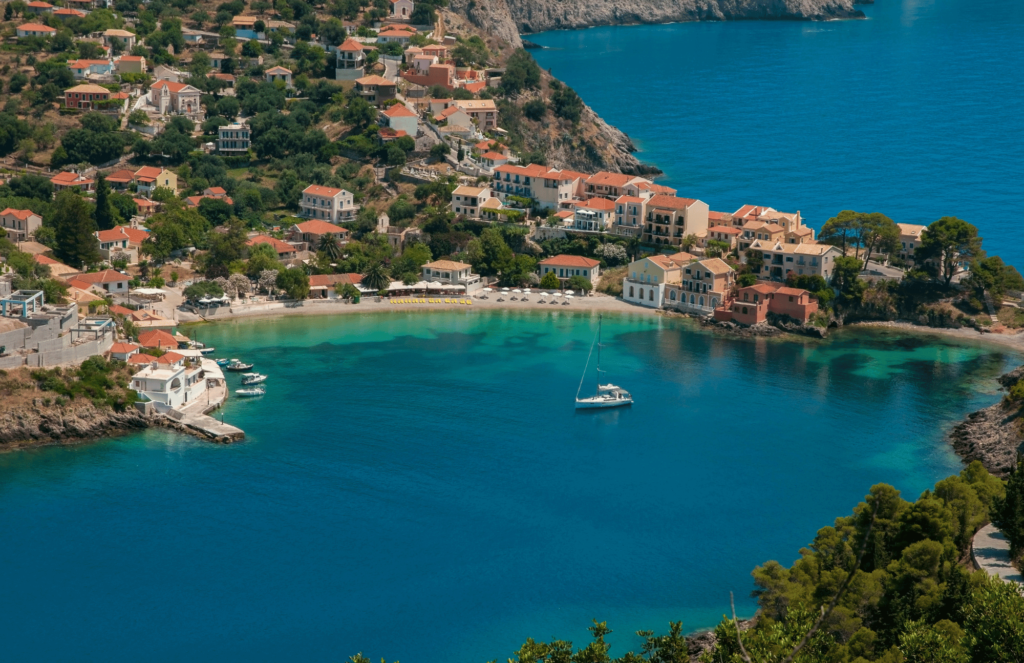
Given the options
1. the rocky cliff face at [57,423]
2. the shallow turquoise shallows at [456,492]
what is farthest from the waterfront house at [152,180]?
the rocky cliff face at [57,423]

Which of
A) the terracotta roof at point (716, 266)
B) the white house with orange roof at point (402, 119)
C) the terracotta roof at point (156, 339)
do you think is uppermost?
the white house with orange roof at point (402, 119)

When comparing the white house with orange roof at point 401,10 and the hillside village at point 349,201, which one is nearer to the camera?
the hillside village at point 349,201

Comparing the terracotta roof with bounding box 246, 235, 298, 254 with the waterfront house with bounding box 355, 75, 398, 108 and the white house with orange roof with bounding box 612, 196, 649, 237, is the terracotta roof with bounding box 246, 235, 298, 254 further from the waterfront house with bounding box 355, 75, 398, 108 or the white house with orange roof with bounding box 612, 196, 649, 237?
the waterfront house with bounding box 355, 75, 398, 108

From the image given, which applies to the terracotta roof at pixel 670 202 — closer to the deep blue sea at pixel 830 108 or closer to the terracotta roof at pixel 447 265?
the deep blue sea at pixel 830 108

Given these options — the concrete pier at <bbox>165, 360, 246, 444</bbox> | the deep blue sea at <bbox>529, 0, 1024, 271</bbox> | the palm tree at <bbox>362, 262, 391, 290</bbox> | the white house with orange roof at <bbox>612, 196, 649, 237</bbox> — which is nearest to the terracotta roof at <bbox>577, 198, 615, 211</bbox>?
the white house with orange roof at <bbox>612, 196, 649, 237</bbox>

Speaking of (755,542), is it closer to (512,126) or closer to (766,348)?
(766,348)

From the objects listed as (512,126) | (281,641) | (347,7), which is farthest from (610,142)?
(281,641)

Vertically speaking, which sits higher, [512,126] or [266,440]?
[512,126]
